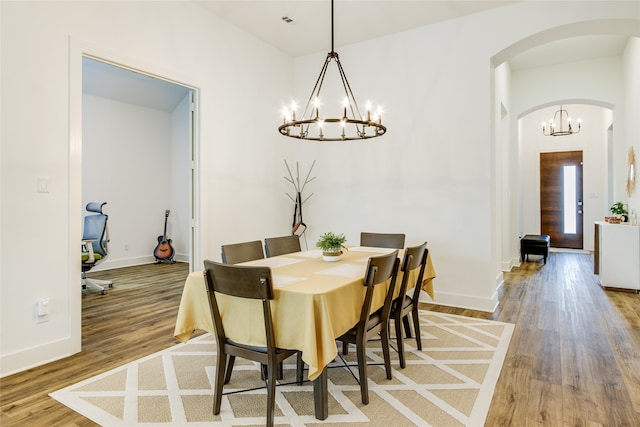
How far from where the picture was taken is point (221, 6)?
153 inches

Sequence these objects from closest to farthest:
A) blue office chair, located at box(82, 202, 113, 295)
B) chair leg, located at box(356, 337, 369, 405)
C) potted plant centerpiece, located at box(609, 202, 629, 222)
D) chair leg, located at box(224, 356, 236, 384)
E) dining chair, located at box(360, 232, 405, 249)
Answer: chair leg, located at box(356, 337, 369, 405)
chair leg, located at box(224, 356, 236, 384)
dining chair, located at box(360, 232, 405, 249)
blue office chair, located at box(82, 202, 113, 295)
potted plant centerpiece, located at box(609, 202, 629, 222)

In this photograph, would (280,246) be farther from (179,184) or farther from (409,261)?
(179,184)

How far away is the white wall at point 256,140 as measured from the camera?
2.59m

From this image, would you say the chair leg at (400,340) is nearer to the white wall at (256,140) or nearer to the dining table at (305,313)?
the dining table at (305,313)

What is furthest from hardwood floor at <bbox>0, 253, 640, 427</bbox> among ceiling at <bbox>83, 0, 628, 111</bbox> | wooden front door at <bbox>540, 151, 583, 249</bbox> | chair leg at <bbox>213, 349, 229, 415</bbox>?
wooden front door at <bbox>540, 151, 583, 249</bbox>

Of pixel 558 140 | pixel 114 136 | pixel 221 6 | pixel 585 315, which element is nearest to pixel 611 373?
pixel 585 315

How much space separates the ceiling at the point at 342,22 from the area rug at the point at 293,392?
2611mm

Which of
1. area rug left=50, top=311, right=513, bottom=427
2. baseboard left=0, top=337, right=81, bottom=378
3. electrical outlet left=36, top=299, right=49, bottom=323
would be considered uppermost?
electrical outlet left=36, top=299, right=49, bottom=323

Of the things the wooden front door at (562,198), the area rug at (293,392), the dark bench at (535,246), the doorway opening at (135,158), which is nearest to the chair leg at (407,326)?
the area rug at (293,392)

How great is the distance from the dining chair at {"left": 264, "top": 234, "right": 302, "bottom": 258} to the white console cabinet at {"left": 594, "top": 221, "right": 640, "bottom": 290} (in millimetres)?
4285

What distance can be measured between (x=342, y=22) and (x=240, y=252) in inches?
119

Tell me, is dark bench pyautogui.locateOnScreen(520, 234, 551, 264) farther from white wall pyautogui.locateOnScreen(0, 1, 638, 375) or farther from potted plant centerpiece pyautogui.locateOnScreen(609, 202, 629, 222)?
white wall pyautogui.locateOnScreen(0, 1, 638, 375)

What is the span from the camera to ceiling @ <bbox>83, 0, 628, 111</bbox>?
12.7 feet

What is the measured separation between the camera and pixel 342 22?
4.30 metres
